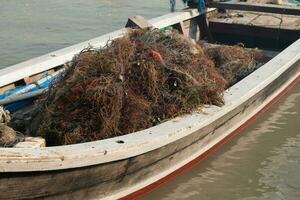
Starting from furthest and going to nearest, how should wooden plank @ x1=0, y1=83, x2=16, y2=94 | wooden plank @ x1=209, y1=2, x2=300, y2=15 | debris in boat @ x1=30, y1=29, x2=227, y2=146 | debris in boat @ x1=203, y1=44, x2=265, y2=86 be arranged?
wooden plank @ x1=209, y1=2, x2=300, y2=15
debris in boat @ x1=203, y1=44, x2=265, y2=86
wooden plank @ x1=0, y1=83, x2=16, y2=94
debris in boat @ x1=30, y1=29, x2=227, y2=146

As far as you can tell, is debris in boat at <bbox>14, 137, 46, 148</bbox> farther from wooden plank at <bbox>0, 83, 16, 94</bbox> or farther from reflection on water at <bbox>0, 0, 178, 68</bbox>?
reflection on water at <bbox>0, 0, 178, 68</bbox>

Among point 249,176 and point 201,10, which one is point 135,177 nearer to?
point 249,176

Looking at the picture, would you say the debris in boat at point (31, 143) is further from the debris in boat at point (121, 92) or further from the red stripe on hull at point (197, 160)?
the red stripe on hull at point (197, 160)

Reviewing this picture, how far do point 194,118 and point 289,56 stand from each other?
2622 mm

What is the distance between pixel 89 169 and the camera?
13.0ft

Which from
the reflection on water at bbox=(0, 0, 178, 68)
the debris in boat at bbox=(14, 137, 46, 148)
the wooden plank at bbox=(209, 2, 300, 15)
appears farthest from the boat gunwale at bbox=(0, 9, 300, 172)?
the reflection on water at bbox=(0, 0, 178, 68)

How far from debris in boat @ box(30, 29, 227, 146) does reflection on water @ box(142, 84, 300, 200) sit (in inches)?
38.5

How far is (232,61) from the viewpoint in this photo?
6930 mm

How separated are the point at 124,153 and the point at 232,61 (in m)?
3.35

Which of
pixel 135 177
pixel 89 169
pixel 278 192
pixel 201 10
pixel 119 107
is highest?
pixel 201 10

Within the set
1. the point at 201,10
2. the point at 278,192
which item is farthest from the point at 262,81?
the point at 201,10

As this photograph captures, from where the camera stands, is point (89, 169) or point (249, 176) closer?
point (89, 169)

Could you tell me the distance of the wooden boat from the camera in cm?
361

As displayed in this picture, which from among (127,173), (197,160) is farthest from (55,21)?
(127,173)
